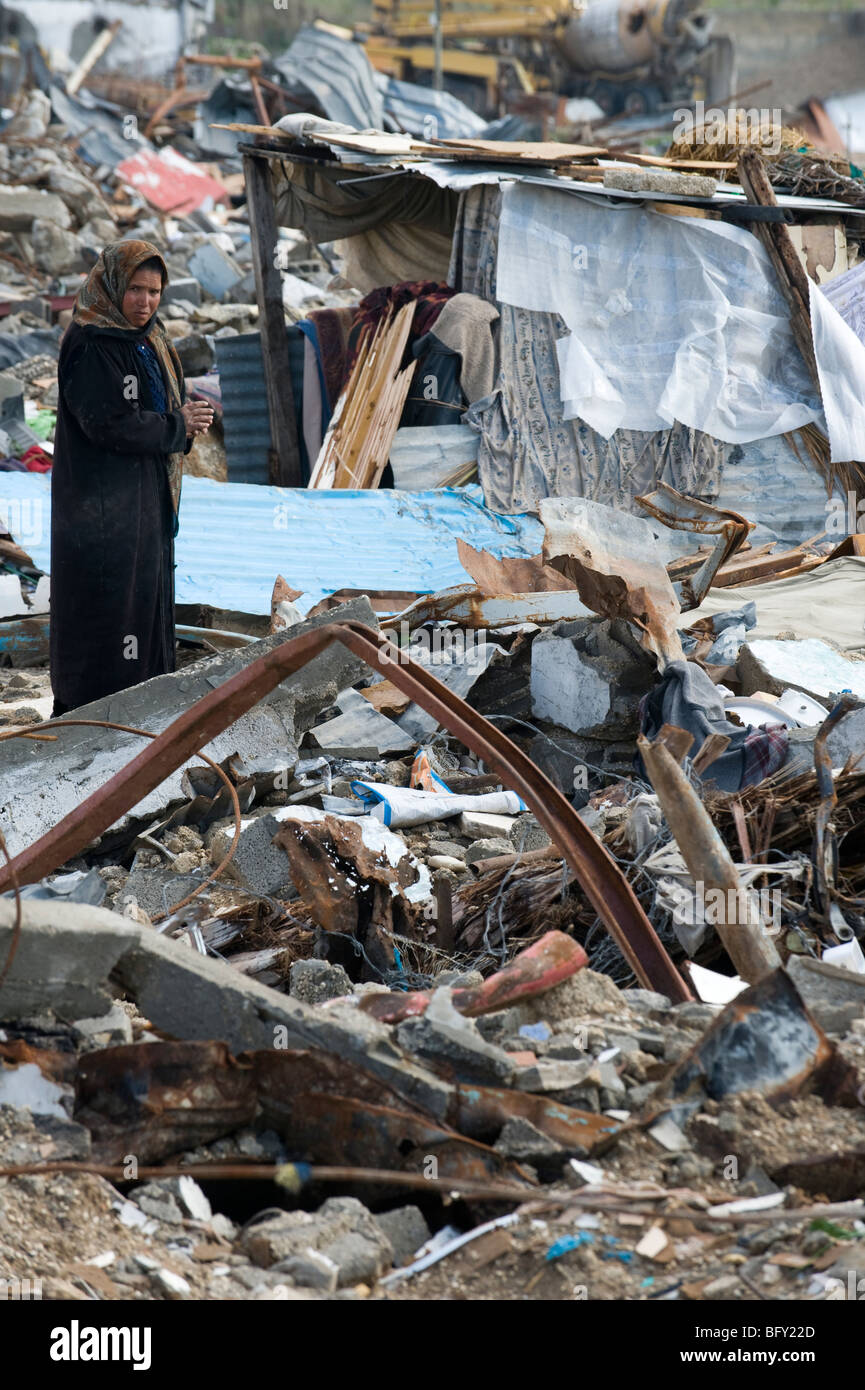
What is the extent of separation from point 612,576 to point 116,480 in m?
2.04

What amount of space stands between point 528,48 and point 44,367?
2097 cm

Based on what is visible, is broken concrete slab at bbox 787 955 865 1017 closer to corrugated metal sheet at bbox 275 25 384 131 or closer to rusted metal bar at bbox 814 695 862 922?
rusted metal bar at bbox 814 695 862 922

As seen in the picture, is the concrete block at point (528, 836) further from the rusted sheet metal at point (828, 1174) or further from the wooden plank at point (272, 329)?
the wooden plank at point (272, 329)

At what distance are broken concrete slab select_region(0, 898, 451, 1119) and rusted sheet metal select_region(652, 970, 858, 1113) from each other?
538 mm

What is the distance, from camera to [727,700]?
524cm

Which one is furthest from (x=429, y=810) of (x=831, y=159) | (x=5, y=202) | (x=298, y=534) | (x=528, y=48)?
(x=528, y=48)

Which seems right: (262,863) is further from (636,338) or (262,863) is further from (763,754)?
(636,338)

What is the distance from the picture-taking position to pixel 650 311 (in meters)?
8.37

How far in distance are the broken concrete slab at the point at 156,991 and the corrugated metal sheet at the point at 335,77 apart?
20477 millimetres

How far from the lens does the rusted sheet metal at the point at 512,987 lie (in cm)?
277

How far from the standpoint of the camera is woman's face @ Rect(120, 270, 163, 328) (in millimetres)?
4570

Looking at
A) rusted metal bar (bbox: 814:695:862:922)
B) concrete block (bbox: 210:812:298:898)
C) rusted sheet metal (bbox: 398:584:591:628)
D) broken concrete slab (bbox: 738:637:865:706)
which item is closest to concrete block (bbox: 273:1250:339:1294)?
rusted metal bar (bbox: 814:695:862:922)

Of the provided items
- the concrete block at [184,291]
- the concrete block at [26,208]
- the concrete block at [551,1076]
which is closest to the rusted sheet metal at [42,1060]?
the concrete block at [551,1076]

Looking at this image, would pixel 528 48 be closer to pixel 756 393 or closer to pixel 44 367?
pixel 44 367
